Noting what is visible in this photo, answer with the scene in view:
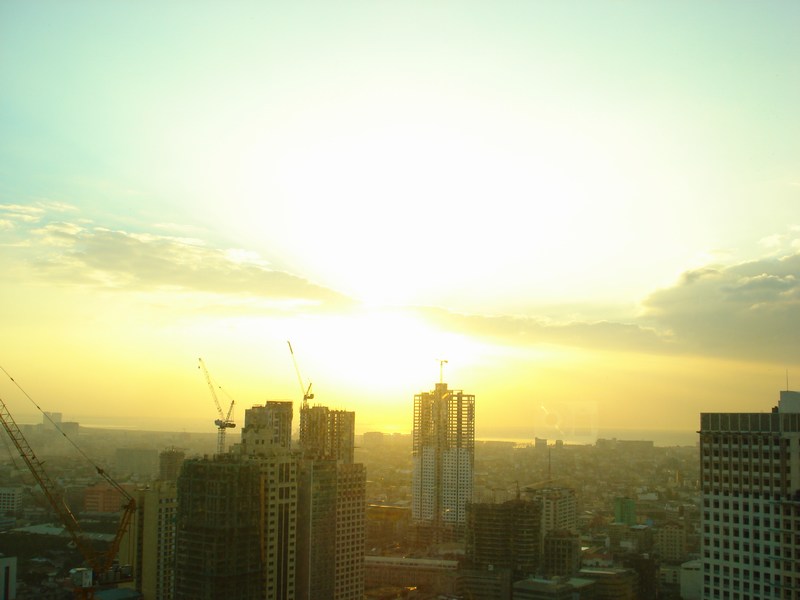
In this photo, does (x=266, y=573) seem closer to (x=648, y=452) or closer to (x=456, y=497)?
(x=456, y=497)

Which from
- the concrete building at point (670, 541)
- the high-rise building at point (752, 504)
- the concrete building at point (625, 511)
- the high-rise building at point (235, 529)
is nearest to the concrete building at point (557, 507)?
the concrete building at point (670, 541)

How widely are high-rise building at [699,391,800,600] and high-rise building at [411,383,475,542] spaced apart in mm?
22338

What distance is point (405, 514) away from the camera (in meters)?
32.1

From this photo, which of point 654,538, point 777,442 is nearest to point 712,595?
point 777,442

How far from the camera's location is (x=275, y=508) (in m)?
13.3

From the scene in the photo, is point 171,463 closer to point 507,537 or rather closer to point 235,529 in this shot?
point 507,537

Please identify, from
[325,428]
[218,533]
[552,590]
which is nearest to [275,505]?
[218,533]

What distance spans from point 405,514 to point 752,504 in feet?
76.8

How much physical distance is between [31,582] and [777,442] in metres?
16.8

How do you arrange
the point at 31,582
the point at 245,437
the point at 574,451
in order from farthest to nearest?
the point at 574,451, the point at 31,582, the point at 245,437

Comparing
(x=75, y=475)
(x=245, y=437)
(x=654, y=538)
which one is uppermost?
(x=245, y=437)

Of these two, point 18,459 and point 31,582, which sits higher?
point 18,459

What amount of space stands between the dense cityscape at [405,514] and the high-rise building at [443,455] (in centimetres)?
6

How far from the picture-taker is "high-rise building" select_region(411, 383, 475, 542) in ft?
106
